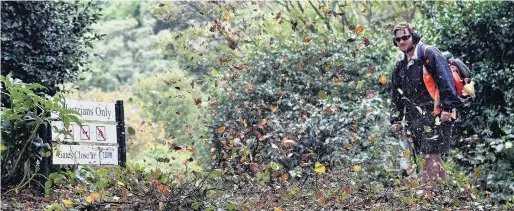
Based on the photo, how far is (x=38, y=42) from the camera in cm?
1077

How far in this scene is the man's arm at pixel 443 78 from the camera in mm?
6016

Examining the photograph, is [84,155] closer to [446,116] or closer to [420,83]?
[420,83]

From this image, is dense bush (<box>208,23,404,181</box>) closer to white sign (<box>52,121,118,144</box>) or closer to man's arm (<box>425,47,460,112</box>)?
white sign (<box>52,121,118,144</box>)

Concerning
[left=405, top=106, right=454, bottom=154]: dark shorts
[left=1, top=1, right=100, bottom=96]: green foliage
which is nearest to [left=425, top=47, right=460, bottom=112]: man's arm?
[left=405, top=106, right=454, bottom=154]: dark shorts

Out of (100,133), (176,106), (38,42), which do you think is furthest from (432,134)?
(176,106)

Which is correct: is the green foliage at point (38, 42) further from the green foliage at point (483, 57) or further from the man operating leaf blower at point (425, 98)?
the man operating leaf blower at point (425, 98)

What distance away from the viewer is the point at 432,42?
1012 cm

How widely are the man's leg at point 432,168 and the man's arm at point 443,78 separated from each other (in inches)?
16.0

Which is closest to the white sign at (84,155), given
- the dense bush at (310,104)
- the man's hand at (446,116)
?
the dense bush at (310,104)

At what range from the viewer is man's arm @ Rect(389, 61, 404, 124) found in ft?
21.1

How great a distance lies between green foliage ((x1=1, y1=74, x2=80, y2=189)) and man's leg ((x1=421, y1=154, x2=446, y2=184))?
2.67 metres

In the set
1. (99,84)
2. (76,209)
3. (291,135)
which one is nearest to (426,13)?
(291,135)

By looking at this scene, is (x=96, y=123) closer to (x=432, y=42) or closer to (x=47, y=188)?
(x=47, y=188)

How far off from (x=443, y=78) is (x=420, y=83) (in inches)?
8.9
